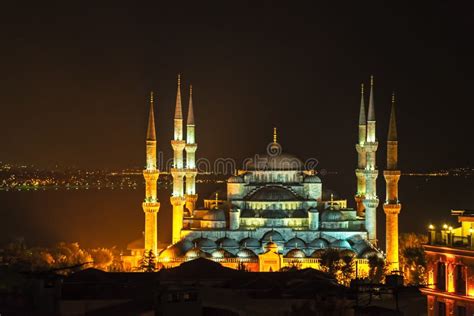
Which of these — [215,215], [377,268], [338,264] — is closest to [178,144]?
[215,215]

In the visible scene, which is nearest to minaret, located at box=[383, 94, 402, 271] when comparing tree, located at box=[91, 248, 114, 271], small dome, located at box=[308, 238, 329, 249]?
small dome, located at box=[308, 238, 329, 249]

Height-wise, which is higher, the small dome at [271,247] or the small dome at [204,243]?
the small dome at [204,243]

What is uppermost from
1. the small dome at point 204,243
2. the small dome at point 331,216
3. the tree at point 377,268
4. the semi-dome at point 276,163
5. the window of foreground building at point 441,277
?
the semi-dome at point 276,163

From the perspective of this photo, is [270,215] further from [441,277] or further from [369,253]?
[441,277]

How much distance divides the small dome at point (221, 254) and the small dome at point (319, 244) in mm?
3771

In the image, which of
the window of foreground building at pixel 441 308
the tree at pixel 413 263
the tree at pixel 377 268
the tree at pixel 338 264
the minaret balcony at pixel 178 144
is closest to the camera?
the window of foreground building at pixel 441 308

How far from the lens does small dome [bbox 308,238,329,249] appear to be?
62744 millimetres

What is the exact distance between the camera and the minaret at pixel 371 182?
6538 cm

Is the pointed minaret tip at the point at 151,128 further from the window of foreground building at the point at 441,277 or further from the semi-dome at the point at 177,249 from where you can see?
the window of foreground building at the point at 441,277

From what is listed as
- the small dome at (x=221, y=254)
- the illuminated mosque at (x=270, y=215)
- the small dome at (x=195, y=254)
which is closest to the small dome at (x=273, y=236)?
the illuminated mosque at (x=270, y=215)

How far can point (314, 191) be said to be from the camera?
6844cm

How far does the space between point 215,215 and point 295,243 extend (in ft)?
14.2

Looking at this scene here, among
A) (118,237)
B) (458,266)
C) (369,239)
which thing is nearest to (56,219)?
(118,237)

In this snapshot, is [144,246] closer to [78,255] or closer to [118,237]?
[78,255]
